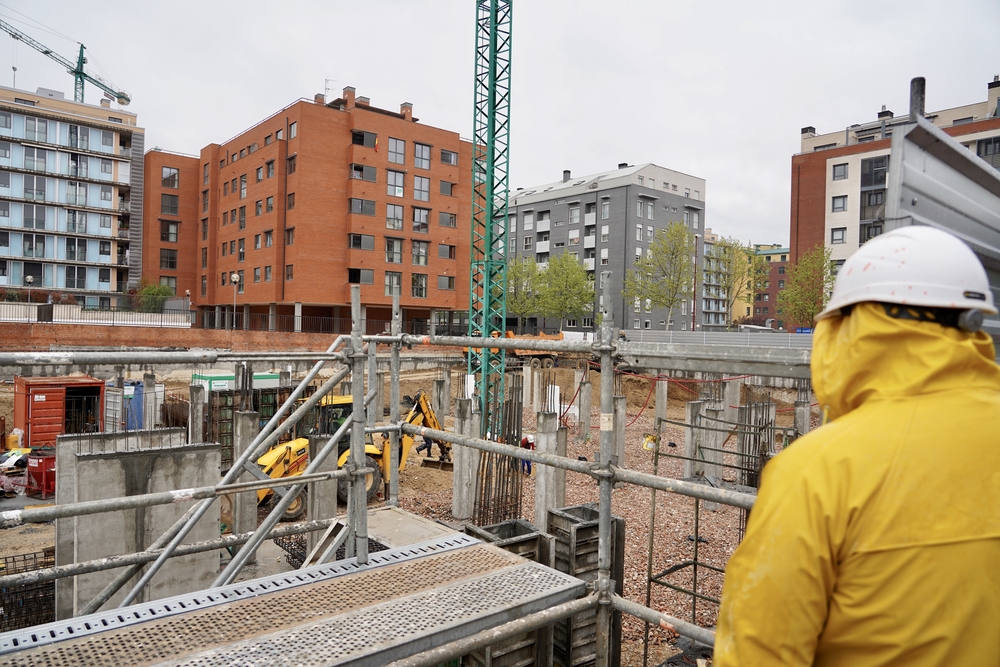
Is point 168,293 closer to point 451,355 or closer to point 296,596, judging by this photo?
point 451,355

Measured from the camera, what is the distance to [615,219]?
62688mm

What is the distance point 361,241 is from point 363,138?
6.71 meters

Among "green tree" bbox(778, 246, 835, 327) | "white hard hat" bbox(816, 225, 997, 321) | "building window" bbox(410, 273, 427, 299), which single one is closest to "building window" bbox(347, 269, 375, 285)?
"building window" bbox(410, 273, 427, 299)

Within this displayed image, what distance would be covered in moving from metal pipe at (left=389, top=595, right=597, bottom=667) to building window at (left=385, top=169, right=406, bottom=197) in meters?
40.8

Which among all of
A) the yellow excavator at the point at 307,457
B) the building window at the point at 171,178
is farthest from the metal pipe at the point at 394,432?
the building window at the point at 171,178

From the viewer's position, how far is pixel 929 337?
130cm

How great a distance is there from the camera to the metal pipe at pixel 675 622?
2837mm

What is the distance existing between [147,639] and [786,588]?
9.28ft

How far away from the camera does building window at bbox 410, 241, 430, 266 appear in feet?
142

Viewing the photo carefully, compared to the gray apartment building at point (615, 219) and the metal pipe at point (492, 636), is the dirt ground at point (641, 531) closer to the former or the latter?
the metal pipe at point (492, 636)

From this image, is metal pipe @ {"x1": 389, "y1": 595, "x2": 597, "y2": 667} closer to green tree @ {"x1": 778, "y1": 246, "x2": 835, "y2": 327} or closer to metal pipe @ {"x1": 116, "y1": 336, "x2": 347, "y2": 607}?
metal pipe @ {"x1": 116, "y1": 336, "x2": 347, "y2": 607}

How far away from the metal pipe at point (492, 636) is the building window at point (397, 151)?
41327 millimetres

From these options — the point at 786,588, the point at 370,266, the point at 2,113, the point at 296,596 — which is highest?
the point at 2,113

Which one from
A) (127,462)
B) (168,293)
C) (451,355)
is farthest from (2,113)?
(127,462)
